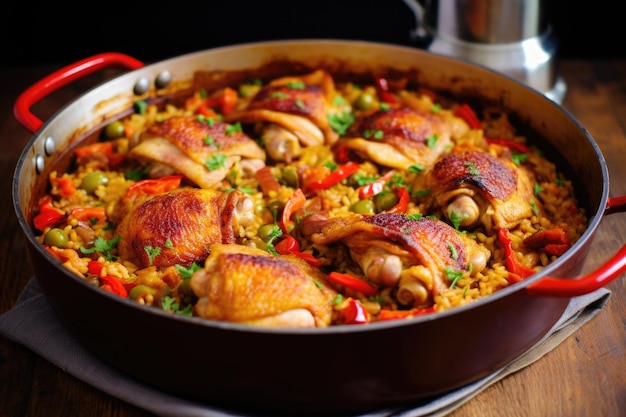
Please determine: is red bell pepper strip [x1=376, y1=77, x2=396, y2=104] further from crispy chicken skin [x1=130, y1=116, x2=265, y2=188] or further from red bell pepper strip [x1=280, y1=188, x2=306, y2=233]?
red bell pepper strip [x1=280, y1=188, x2=306, y2=233]

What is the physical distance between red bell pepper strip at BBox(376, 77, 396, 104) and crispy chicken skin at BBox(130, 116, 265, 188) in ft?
3.22

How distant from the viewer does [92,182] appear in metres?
3.97

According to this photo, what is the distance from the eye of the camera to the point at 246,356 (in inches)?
106

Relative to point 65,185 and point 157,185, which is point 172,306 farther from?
point 65,185

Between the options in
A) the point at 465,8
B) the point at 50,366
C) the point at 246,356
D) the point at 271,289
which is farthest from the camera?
the point at 465,8

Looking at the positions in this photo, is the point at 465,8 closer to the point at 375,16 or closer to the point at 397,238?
the point at 375,16

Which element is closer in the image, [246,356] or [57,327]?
[246,356]

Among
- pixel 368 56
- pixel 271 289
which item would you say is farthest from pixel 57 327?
pixel 368 56

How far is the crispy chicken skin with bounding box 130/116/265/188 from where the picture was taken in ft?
12.7

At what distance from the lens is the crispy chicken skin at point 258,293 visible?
2.83m

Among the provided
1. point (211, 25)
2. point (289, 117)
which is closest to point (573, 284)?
point (289, 117)

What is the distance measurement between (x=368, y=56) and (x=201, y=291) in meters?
2.29

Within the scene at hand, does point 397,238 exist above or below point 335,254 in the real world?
above

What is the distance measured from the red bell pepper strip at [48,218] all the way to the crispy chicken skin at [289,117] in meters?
1.11
